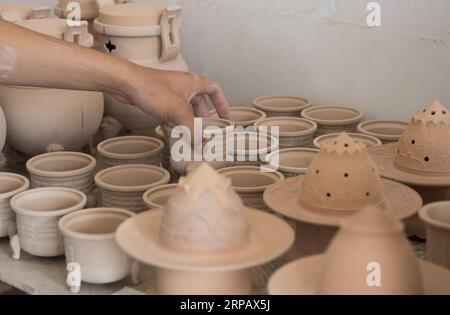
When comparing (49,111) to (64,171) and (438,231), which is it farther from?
(438,231)

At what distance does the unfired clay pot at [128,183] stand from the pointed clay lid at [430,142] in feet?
1.80

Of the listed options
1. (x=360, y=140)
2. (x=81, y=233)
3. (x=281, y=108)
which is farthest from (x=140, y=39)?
(x=81, y=233)

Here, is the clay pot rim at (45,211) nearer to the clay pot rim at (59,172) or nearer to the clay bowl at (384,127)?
the clay pot rim at (59,172)

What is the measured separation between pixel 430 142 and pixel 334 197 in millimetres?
312

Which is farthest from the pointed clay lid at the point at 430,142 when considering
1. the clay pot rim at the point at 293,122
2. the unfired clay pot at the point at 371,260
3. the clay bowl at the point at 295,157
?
the unfired clay pot at the point at 371,260

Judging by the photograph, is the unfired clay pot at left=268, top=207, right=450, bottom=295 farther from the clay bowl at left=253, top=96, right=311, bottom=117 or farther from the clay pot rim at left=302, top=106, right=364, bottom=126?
the clay bowl at left=253, top=96, right=311, bottom=117

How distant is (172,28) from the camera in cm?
209

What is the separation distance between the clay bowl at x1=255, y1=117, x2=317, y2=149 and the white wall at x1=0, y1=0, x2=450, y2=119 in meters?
0.26

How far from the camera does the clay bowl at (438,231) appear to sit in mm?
1259

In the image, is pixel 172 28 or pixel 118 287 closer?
pixel 118 287

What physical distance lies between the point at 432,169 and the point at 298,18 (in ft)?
2.79

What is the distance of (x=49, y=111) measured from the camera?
1.95 m

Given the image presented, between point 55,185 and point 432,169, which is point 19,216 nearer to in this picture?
point 55,185
